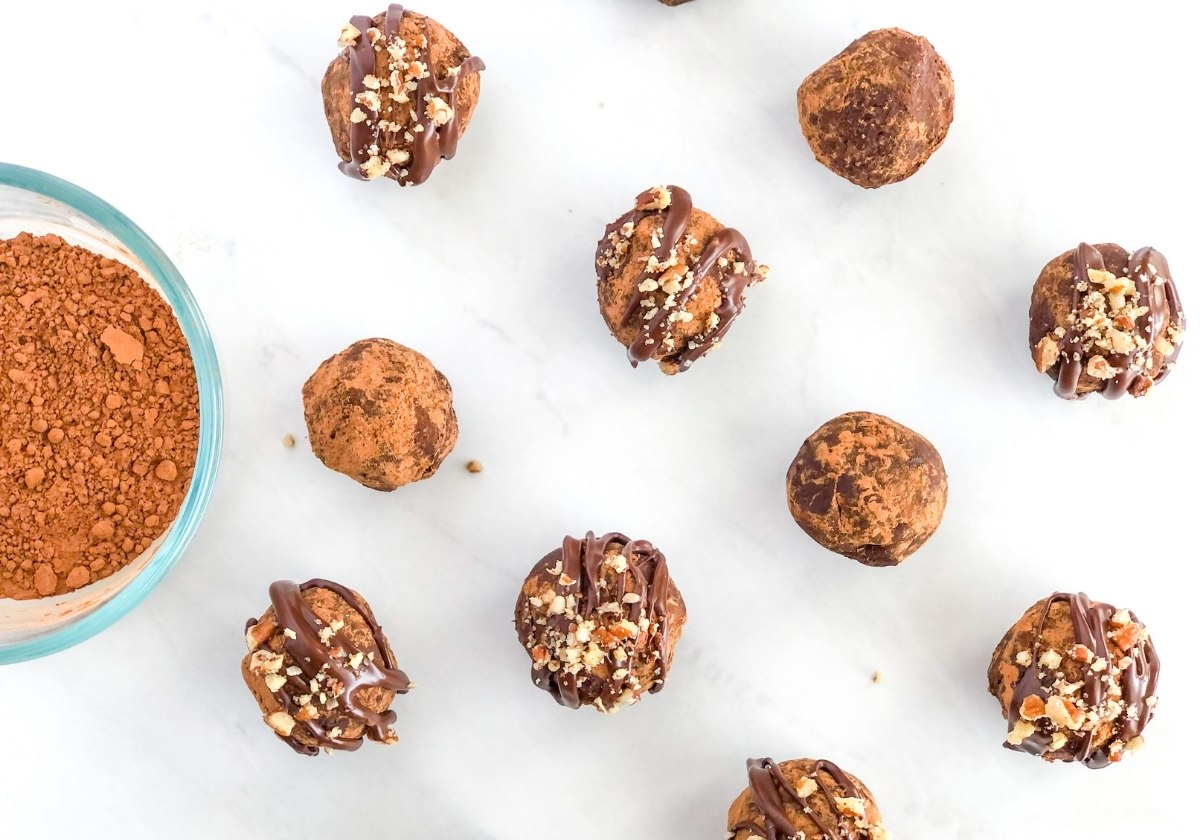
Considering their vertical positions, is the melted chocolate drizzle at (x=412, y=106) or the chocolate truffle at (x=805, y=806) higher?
the melted chocolate drizzle at (x=412, y=106)

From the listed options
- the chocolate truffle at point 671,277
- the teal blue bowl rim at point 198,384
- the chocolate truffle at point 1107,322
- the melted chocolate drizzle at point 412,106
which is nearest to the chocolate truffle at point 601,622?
the chocolate truffle at point 671,277

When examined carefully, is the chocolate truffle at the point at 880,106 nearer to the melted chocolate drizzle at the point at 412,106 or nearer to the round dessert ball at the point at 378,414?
the melted chocolate drizzle at the point at 412,106

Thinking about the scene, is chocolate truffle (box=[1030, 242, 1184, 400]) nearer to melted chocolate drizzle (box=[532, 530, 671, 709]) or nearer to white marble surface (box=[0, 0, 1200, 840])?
white marble surface (box=[0, 0, 1200, 840])

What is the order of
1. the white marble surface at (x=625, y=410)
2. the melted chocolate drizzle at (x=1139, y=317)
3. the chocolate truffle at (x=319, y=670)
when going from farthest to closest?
the white marble surface at (x=625, y=410)
the melted chocolate drizzle at (x=1139, y=317)
the chocolate truffle at (x=319, y=670)

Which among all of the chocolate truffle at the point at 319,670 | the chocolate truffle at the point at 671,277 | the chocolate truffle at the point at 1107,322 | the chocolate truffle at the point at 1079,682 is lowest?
the chocolate truffle at the point at 319,670

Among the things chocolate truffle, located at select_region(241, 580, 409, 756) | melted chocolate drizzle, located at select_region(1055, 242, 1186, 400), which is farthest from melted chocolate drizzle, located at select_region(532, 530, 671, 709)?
melted chocolate drizzle, located at select_region(1055, 242, 1186, 400)

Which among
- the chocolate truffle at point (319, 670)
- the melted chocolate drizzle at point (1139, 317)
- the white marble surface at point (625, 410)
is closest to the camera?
the chocolate truffle at point (319, 670)
